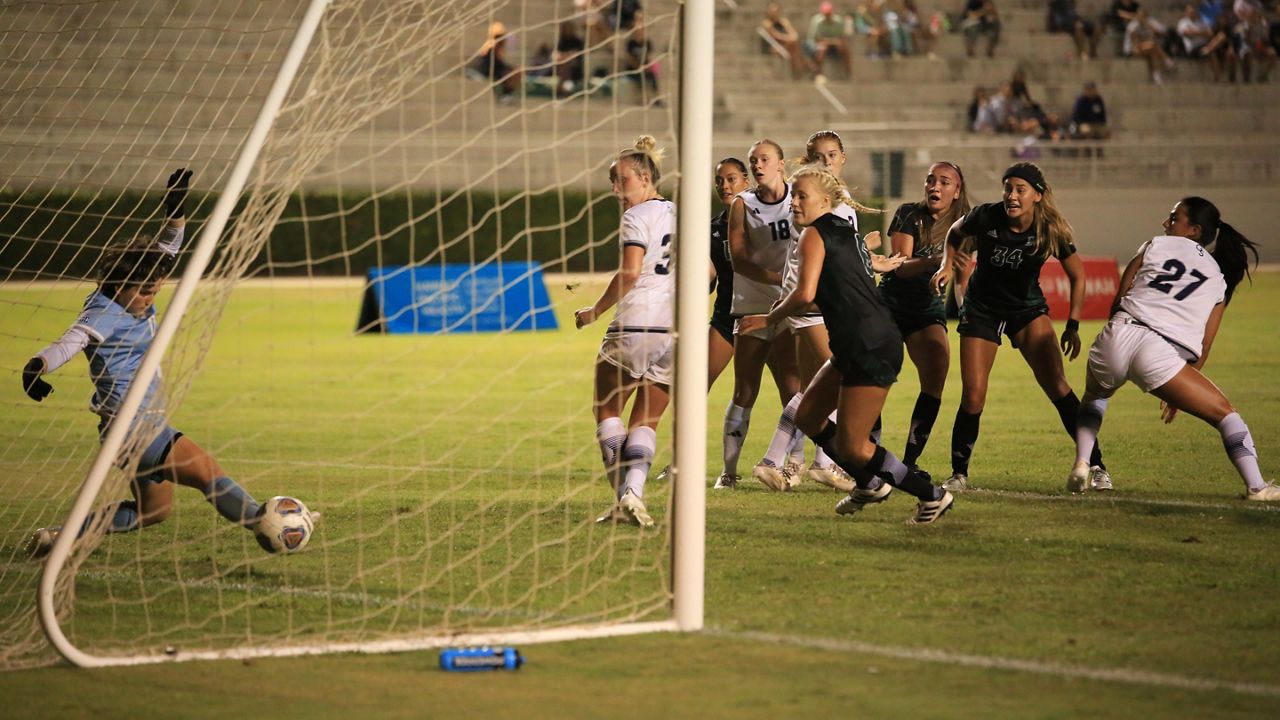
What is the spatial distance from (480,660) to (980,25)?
108 ft

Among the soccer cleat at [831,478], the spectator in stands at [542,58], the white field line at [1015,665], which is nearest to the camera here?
the white field line at [1015,665]

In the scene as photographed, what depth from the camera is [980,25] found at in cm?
3594

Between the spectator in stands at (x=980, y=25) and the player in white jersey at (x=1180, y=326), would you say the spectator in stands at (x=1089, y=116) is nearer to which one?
the spectator in stands at (x=980, y=25)

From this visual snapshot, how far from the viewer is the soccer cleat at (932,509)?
769 centimetres

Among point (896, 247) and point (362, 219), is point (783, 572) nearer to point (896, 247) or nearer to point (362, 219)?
point (896, 247)

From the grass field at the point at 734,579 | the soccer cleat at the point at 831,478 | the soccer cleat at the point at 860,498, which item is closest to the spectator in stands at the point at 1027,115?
the grass field at the point at 734,579

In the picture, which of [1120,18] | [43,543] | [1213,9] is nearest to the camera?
[43,543]

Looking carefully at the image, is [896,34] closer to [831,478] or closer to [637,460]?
[831,478]

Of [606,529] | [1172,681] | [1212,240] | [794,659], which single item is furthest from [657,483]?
[1172,681]

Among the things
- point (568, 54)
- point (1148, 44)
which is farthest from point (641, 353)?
point (1148, 44)

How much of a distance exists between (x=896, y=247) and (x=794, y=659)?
433cm

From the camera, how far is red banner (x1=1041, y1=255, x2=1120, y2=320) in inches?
774

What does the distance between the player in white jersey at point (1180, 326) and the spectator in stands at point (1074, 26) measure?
28920mm

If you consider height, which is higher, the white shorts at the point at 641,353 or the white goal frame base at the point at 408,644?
the white shorts at the point at 641,353
